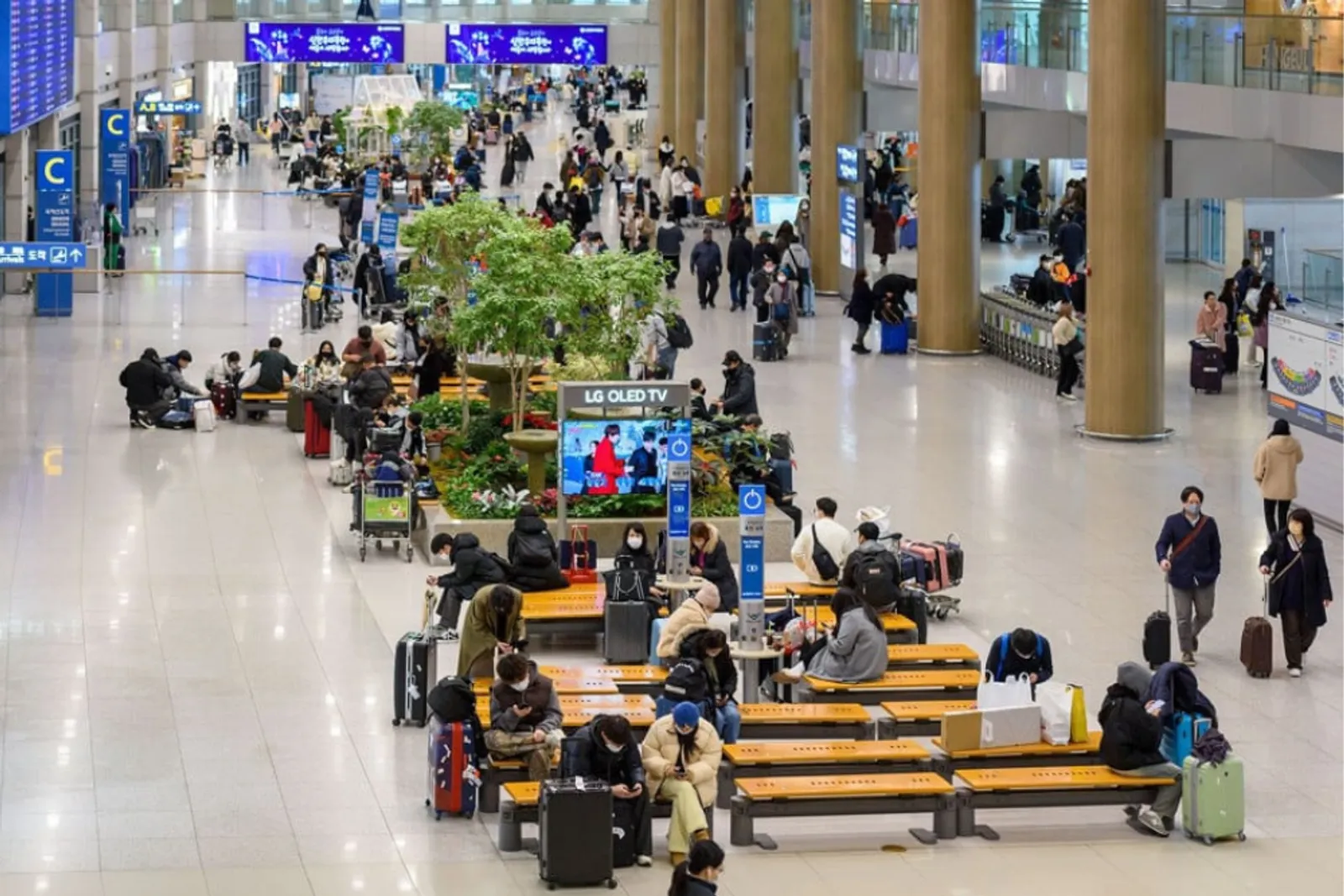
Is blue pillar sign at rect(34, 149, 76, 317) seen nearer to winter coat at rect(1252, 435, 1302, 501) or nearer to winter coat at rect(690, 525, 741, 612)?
winter coat at rect(690, 525, 741, 612)

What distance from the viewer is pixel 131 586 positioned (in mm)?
20547

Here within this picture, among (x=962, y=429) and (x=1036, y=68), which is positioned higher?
(x=1036, y=68)

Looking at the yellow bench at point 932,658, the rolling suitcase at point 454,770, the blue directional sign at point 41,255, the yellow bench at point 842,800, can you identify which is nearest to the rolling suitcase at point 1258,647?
the yellow bench at point 932,658

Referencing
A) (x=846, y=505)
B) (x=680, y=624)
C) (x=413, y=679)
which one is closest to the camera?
(x=413, y=679)

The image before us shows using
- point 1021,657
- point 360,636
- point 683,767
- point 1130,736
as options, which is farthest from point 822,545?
point 683,767

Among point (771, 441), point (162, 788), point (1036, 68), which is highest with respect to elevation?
point (1036, 68)

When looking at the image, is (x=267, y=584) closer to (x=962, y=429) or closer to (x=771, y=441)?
(x=771, y=441)

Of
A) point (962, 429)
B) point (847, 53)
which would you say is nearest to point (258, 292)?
point (847, 53)

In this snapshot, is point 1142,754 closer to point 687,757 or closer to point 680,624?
point 687,757

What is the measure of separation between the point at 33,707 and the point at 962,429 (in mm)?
14120

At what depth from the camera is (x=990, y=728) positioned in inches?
590

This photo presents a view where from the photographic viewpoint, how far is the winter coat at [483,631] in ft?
53.0

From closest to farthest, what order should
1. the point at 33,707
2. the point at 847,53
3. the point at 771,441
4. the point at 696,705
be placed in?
the point at 696,705, the point at 33,707, the point at 771,441, the point at 847,53

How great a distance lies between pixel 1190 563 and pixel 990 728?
3.75m
